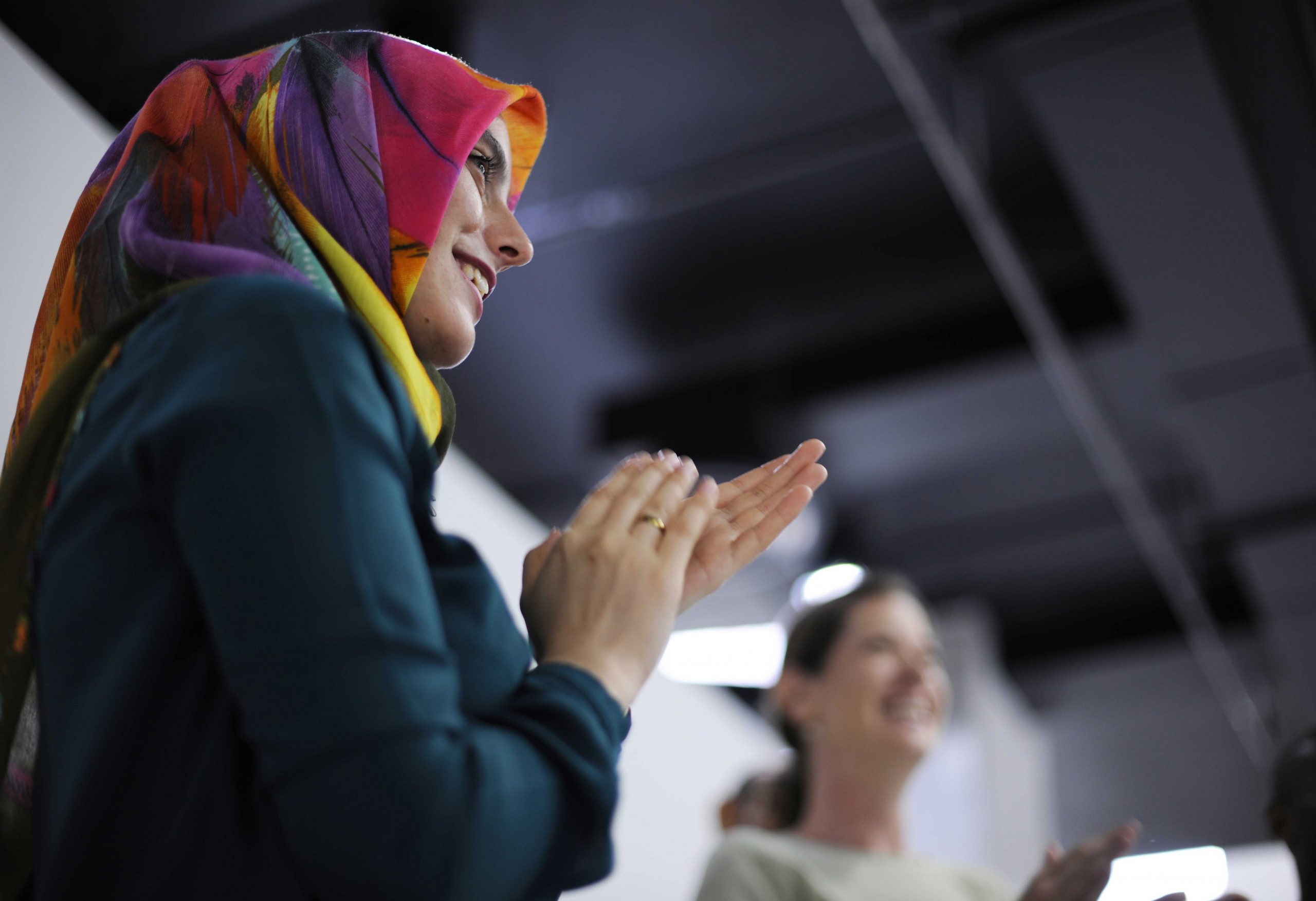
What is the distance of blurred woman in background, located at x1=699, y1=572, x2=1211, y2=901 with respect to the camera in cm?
160

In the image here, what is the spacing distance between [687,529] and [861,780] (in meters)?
1.19

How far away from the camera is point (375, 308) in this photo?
853 millimetres

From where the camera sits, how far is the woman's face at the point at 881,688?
1895 mm

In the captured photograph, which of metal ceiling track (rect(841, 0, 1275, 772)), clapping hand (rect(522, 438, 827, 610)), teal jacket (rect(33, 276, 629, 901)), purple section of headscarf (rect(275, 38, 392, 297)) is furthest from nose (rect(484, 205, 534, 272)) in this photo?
metal ceiling track (rect(841, 0, 1275, 772))

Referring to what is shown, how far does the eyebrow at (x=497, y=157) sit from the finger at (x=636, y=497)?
1.01ft

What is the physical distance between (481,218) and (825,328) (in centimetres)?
295

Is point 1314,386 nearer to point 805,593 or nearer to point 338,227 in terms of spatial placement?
point 805,593

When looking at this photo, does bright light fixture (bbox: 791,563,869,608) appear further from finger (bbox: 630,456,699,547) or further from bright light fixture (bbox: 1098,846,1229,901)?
finger (bbox: 630,456,699,547)

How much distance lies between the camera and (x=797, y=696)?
6.71 ft

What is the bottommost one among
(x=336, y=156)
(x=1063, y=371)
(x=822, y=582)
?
(x=822, y=582)

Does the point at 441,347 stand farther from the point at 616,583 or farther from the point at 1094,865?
the point at 1094,865

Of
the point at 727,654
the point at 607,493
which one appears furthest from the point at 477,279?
the point at 727,654

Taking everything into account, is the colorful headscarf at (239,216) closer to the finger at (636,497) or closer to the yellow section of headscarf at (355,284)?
the yellow section of headscarf at (355,284)

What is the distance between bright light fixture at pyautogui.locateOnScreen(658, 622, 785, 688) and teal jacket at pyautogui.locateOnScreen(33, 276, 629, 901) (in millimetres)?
3601
